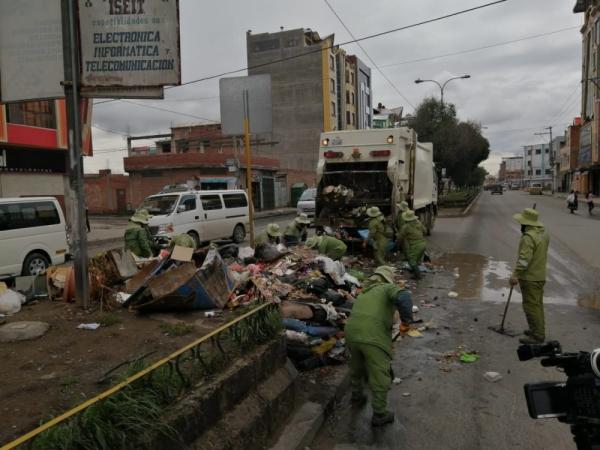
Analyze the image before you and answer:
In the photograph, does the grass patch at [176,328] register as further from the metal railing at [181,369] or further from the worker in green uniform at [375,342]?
the worker in green uniform at [375,342]

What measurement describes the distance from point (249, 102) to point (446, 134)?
87.0ft

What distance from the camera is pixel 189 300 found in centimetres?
494

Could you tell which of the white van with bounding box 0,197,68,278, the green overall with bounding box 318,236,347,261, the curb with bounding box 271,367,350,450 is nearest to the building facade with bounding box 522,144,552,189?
the green overall with bounding box 318,236,347,261

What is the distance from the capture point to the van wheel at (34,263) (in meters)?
10.3

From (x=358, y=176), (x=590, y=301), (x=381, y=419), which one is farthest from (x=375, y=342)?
(x=358, y=176)

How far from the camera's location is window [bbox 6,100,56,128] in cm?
1860

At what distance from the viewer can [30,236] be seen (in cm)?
1041

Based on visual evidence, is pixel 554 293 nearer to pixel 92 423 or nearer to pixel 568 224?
pixel 92 423

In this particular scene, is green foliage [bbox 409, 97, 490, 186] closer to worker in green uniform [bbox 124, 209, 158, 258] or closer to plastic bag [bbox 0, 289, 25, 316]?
worker in green uniform [bbox 124, 209, 158, 258]

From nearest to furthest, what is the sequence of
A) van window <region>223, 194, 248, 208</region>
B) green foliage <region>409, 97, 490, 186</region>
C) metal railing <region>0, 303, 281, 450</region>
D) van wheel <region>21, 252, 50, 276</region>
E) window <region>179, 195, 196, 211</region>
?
1. metal railing <region>0, 303, 281, 450</region>
2. van wheel <region>21, 252, 50, 276</region>
3. window <region>179, 195, 196, 211</region>
4. van window <region>223, 194, 248, 208</region>
5. green foliage <region>409, 97, 490, 186</region>

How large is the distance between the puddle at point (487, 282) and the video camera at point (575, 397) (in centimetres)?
637

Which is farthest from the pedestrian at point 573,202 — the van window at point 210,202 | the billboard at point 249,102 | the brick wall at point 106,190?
the brick wall at point 106,190

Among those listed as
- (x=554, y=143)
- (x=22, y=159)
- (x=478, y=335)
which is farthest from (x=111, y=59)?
(x=554, y=143)

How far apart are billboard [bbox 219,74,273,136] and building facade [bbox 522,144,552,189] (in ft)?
384
